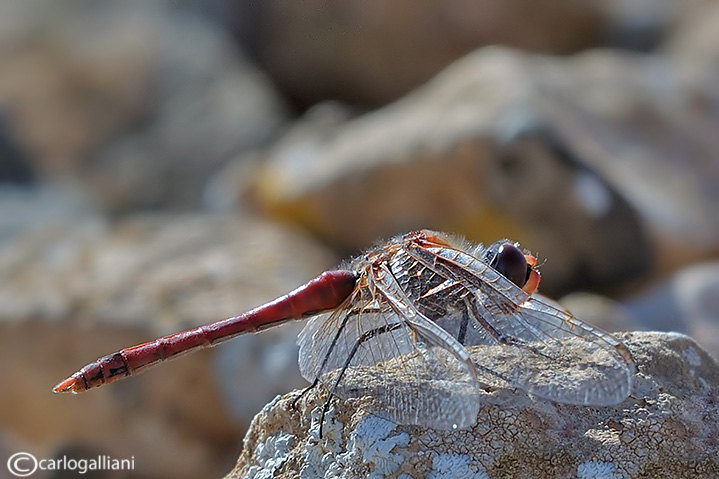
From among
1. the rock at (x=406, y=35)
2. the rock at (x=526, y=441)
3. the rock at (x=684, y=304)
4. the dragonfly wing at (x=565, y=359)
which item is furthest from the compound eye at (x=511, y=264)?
the rock at (x=406, y=35)

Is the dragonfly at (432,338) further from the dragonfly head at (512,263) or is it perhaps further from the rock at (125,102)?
the rock at (125,102)

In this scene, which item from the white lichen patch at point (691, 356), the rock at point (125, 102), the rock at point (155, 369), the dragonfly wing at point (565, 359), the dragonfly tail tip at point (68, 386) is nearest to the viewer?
the dragonfly wing at point (565, 359)

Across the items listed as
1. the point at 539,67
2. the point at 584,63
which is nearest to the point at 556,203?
the point at 539,67

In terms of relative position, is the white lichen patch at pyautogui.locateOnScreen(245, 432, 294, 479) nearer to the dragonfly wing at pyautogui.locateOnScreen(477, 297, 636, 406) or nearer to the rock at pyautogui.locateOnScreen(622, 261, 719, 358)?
the dragonfly wing at pyautogui.locateOnScreen(477, 297, 636, 406)

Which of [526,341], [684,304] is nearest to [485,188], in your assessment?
[684,304]

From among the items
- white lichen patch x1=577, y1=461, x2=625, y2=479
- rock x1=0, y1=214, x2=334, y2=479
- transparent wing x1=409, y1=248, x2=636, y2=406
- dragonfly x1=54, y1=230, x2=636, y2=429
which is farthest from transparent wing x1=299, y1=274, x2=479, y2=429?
rock x1=0, y1=214, x2=334, y2=479

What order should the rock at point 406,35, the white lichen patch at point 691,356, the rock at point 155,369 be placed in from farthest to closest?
the rock at point 406,35 → the rock at point 155,369 → the white lichen patch at point 691,356
